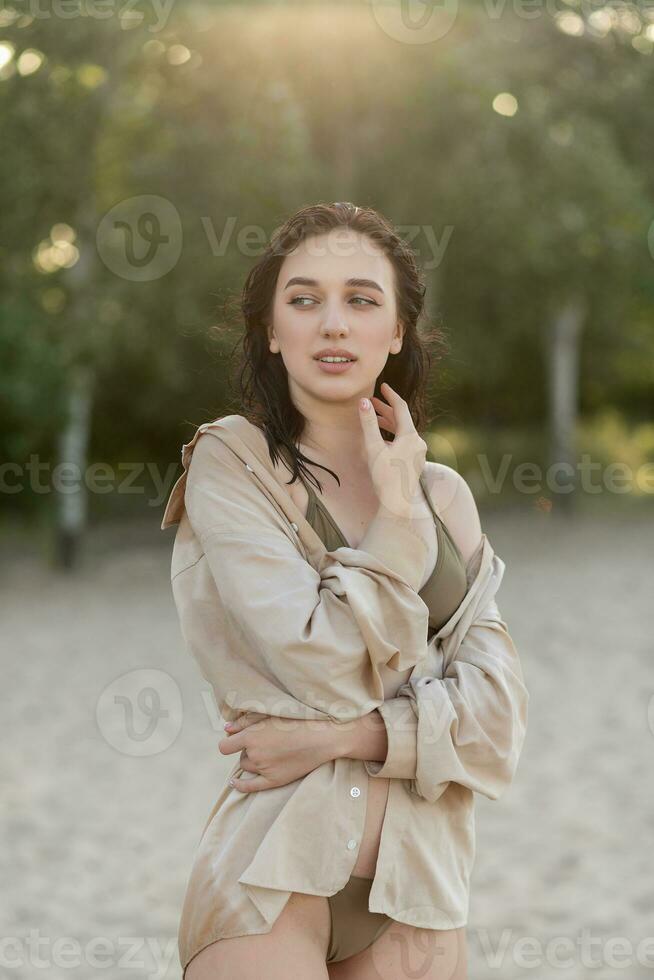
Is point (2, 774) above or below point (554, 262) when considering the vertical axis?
below

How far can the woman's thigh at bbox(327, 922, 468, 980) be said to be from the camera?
6.03 ft

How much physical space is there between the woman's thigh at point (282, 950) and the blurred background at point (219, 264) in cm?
425

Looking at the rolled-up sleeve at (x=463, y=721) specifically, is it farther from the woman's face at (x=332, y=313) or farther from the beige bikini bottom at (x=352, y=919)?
the woman's face at (x=332, y=313)

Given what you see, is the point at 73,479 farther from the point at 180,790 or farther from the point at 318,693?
the point at 318,693

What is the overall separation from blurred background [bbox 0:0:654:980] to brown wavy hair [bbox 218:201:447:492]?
13.8ft

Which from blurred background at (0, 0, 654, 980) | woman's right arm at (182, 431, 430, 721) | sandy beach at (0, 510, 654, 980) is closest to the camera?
woman's right arm at (182, 431, 430, 721)

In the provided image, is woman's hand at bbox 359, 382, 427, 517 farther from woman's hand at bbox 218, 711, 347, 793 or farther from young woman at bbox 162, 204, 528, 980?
woman's hand at bbox 218, 711, 347, 793

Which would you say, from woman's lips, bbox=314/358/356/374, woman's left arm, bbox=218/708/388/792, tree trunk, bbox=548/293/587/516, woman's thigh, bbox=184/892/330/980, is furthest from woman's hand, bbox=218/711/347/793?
tree trunk, bbox=548/293/587/516

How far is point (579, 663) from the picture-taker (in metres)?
8.86

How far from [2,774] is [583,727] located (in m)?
3.55

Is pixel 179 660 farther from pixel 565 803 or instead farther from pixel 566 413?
pixel 566 413

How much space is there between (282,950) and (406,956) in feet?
0.76

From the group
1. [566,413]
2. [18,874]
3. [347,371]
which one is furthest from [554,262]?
[347,371]

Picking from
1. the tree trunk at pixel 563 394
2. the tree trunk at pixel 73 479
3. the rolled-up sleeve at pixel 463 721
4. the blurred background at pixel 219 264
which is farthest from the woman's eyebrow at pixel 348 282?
the tree trunk at pixel 563 394
